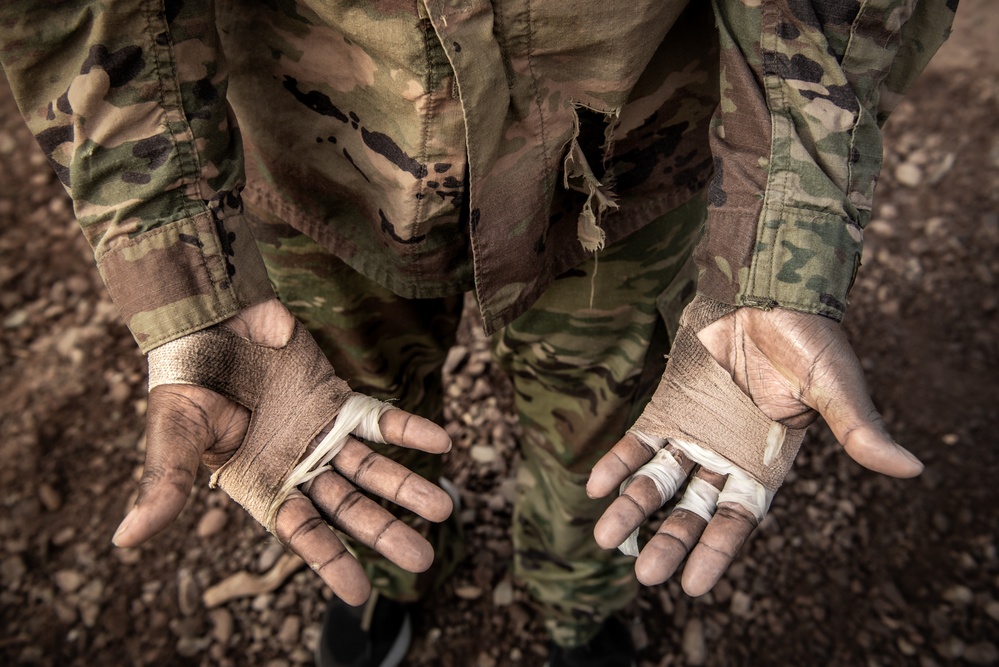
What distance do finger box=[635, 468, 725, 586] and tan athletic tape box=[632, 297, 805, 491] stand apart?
0.06 metres

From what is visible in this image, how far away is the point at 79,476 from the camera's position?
2.57 metres

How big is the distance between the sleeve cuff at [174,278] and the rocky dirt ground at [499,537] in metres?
1.48

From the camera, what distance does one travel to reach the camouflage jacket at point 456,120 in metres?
1.07

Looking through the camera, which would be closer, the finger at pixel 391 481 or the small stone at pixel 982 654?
the finger at pixel 391 481

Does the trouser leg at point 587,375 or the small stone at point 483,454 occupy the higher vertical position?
the trouser leg at point 587,375

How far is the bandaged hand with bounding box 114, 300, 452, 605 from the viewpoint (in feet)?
3.62

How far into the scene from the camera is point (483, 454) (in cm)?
268

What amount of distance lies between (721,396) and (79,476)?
2330mm

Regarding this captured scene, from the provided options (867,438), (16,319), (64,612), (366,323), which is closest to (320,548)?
(366,323)

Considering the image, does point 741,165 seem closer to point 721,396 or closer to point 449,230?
point 721,396

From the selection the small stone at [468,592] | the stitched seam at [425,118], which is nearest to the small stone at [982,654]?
the small stone at [468,592]

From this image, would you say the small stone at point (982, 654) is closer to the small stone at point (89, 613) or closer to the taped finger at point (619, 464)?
the taped finger at point (619, 464)

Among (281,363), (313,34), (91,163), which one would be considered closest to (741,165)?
(313,34)

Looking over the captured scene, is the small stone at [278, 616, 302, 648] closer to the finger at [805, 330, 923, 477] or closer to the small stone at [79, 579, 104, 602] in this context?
Result: the small stone at [79, 579, 104, 602]
